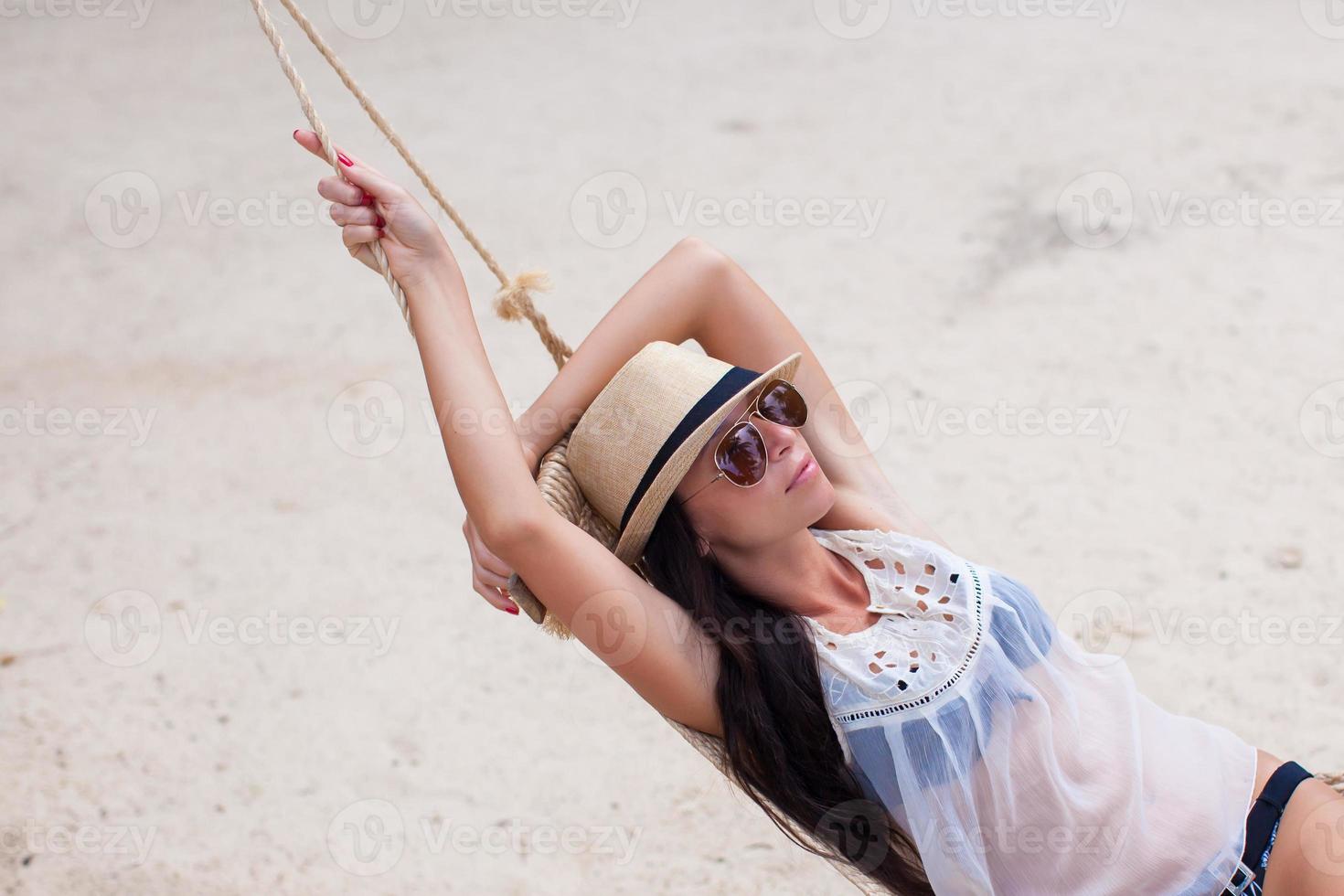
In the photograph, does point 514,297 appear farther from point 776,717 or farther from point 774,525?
point 776,717

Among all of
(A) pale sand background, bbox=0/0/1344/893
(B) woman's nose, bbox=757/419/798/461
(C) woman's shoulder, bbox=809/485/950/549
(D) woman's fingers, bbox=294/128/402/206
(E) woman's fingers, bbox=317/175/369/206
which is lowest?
(A) pale sand background, bbox=0/0/1344/893

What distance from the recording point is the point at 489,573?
77.0 inches

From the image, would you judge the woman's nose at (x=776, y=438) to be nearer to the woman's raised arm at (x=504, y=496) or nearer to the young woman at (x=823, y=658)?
the young woman at (x=823, y=658)

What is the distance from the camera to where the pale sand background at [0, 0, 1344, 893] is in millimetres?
3129

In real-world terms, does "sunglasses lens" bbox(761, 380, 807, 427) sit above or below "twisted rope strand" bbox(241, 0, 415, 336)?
below

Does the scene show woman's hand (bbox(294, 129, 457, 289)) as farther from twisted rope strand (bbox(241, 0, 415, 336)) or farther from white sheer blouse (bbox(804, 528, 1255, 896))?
white sheer blouse (bbox(804, 528, 1255, 896))

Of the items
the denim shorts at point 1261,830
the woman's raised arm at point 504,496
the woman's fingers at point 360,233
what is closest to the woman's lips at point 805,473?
the woman's raised arm at point 504,496

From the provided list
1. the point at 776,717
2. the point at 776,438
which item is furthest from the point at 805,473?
the point at 776,717

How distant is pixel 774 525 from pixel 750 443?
14cm

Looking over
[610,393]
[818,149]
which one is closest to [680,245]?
[610,393]

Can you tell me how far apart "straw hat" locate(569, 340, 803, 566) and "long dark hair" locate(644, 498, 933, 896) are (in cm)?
8

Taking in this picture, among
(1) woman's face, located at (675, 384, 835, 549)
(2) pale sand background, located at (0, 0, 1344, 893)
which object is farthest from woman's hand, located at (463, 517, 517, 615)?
(2) pale sand background, located at (0, 0, 1344, 893)

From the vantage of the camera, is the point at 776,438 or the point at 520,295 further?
the point at 520,295

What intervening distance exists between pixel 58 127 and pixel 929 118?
4.40 m
